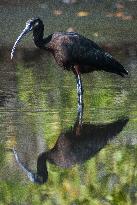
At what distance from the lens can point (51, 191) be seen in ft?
25.0

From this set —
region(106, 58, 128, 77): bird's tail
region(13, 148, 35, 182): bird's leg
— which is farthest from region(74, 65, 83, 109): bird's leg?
Result: region(13, 148, 35, 182): bird's leg

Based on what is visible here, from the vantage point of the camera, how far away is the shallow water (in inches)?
300

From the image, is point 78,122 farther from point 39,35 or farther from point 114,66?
point 39,35

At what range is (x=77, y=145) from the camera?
9.04 meters

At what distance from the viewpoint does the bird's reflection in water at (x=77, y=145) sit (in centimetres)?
831

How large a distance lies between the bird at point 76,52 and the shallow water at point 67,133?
1.08 ft

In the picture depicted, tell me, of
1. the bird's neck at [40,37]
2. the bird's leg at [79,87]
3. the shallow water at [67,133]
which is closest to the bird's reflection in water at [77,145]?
the shallow water at [67,133]

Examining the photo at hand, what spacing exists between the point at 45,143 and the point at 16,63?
4.35 m

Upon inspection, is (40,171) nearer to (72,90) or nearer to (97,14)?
(72,90)

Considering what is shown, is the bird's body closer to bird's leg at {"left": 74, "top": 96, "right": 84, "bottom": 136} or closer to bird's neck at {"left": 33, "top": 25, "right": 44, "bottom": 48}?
bird's neck at {"left": 33, "top": 25, "right": 44, "bottom": 48}

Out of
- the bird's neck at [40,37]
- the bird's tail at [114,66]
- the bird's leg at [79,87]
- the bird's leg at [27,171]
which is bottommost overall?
the bird's leg at [79,87]

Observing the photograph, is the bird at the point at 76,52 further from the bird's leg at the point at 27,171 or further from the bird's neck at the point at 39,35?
Result: the bird's leg at the point at 27,171

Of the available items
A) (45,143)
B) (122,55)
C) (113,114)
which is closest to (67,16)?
(122,55)

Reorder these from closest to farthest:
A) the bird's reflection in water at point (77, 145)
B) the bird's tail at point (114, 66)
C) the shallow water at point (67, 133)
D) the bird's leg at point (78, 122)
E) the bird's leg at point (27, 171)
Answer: the shallow water at point (67, 133), the bird's leg at point (27, 171), the bird's reflection in water at point (77, 145), the bird's leg at point (78, 122), the bird's tail at point (114, 66)
